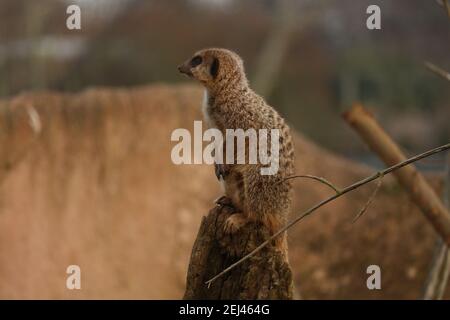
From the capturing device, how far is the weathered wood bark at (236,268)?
429 cm

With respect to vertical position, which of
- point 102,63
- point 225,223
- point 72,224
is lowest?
point 72,224

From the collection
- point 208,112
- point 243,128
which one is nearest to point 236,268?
point 243,128

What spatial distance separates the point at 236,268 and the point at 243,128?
0.64m

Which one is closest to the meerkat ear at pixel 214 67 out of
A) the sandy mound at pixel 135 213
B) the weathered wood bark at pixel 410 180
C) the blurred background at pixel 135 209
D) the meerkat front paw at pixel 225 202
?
the meerkat front paw at pixel 225 202

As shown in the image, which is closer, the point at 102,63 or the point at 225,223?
the point at 225,223

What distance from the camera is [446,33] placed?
2669cm

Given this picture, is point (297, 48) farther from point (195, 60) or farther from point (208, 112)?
point (195, 60)

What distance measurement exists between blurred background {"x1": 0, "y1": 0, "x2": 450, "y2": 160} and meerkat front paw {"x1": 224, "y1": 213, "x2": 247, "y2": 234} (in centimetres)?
1697

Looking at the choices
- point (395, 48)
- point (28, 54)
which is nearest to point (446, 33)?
point (395, 48)

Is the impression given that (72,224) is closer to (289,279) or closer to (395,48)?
(289,279)

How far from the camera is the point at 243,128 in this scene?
4.55 meters

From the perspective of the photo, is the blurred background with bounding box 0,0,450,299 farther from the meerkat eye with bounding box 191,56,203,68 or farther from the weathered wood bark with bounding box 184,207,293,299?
the weathered wood bark with bounding box 184,207,293,299
